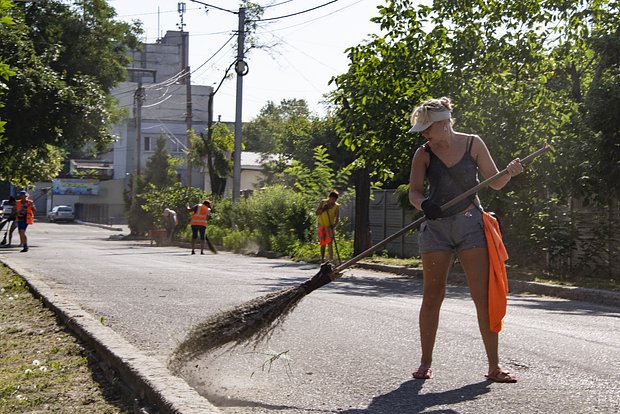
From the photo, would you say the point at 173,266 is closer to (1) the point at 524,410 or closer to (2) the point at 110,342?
(2) the point at 110,342

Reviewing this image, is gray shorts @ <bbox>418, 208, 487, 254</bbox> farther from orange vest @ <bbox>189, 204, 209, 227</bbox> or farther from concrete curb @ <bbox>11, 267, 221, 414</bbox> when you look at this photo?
orange vest @ <bbox>189, 204, 209, 227</bbox>

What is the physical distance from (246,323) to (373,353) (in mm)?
1324

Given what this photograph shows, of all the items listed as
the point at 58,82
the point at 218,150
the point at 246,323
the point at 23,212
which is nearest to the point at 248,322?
the point at 246,323

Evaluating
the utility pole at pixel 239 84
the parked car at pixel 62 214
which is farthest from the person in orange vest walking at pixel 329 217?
the parked car at pixel 62 214

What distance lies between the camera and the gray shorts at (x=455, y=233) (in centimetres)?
569

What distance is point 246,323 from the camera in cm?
603

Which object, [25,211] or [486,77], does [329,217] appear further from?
[25,211]

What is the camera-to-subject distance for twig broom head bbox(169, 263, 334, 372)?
6039 mm

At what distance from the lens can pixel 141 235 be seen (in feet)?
154

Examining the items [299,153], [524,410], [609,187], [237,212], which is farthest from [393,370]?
[299,153]

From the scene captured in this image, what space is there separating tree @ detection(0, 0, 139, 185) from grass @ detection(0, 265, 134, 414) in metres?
13.9

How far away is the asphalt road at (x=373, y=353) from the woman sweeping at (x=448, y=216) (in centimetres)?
35

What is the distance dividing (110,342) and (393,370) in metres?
2.09

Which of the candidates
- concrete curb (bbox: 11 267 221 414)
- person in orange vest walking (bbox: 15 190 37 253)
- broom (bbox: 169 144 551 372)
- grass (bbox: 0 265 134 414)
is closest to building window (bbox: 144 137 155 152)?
person in orange vest walking (bbox: 15 190 37 253)
